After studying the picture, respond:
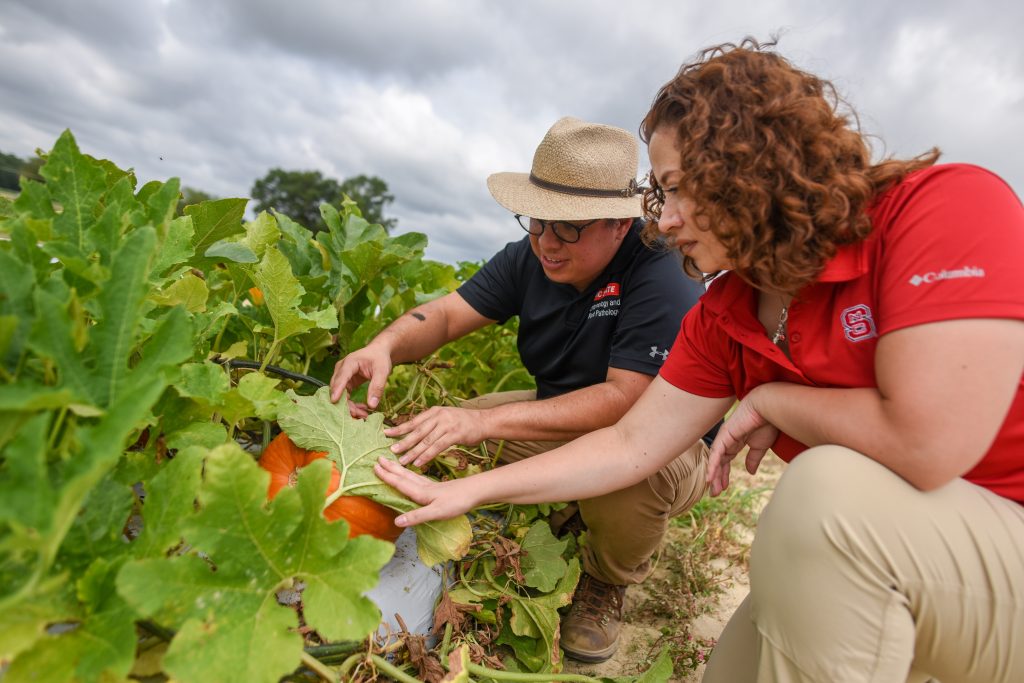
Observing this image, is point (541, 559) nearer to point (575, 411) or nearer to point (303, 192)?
point (575, 411)

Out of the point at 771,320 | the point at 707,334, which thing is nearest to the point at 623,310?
the point at 707,334

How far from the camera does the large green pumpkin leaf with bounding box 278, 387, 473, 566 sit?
155cm

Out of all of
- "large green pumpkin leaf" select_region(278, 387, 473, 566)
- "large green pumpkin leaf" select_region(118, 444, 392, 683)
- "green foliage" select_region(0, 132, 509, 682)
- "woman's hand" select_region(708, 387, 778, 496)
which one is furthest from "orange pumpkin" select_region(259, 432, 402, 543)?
"woman's hand" select_region(708, 387, 778, 496)

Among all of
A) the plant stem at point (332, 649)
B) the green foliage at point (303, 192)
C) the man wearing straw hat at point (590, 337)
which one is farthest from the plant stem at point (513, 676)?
the green foliage at point (303, 192)

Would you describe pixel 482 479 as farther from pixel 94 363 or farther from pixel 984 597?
pixel 984 597

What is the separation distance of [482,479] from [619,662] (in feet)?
3.85

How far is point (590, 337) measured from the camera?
249 cm

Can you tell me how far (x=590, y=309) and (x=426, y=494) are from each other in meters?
1.16

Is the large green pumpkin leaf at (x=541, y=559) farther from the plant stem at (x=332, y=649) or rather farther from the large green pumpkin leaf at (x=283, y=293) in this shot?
the large green pumpkin leaf at (x=283, y=293)

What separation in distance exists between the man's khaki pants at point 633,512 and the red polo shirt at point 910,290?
25.5 inches

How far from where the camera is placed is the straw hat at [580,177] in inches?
91.7

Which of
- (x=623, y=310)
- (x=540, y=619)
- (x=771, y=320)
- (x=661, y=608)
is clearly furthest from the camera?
(x=661, y=608)

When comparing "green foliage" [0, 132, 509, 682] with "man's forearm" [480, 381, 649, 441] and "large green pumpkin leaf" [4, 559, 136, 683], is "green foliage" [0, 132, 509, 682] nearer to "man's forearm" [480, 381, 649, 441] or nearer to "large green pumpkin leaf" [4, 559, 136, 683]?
"large green pumpkin leaf" [4, 559, 136, 683]

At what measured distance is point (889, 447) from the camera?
49.4 inches
